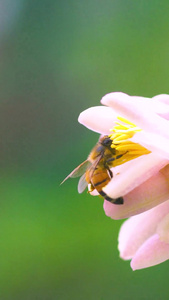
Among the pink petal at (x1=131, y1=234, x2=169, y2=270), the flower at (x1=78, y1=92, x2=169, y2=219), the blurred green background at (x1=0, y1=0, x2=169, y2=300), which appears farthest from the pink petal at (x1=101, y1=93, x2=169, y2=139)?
the blurred green background at (x1=0, y1=0, x2=169, y2=300)

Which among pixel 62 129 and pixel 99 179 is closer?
pixel 99 179

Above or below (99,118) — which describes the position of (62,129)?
below

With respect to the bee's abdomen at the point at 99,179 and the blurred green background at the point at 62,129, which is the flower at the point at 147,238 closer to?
the bee's abdomen at the point at 99,179

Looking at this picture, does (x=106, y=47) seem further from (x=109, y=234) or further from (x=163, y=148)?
(x=163, y=148)

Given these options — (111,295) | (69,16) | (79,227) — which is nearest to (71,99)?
(69,16)

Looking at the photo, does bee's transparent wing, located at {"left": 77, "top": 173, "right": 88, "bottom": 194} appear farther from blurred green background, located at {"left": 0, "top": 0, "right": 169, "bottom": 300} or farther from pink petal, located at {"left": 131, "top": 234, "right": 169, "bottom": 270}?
blurred green background, located at {"left": 0, "top": 0, "right": 169, "bottom": 300}

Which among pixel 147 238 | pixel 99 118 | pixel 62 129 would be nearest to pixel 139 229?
pixel 147 238

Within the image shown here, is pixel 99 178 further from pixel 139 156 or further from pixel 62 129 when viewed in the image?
pixel 62 129
